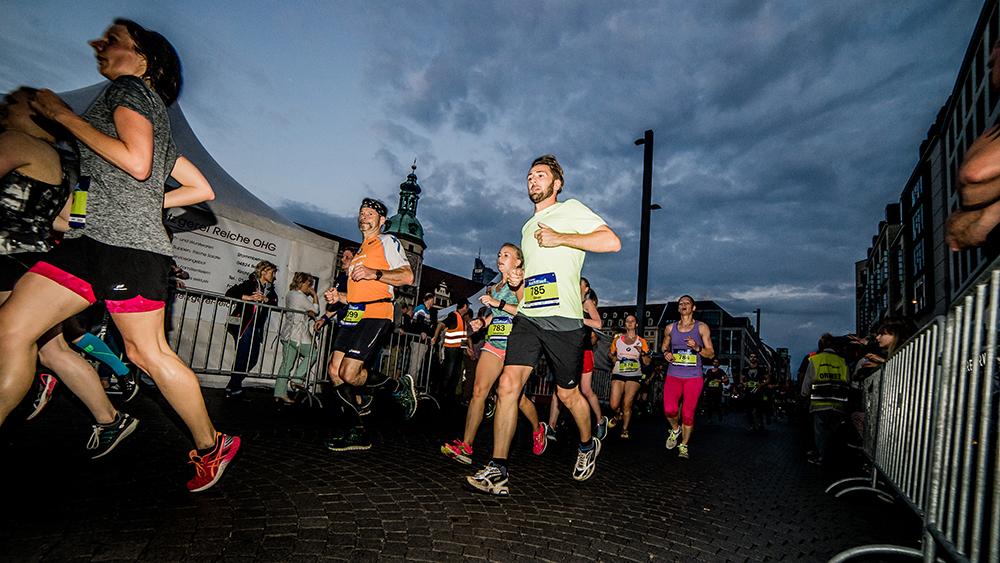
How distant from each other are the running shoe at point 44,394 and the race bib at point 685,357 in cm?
648

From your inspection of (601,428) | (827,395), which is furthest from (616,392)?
(827,395)

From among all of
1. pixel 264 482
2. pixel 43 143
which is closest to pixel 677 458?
pixel 264 482

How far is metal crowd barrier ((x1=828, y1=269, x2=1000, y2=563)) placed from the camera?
1616mm

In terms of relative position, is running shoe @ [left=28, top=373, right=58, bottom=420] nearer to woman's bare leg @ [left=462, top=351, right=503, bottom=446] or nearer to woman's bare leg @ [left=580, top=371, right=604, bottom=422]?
woman's bare leg @ [left=462, top=351, right=503, bottom=446]

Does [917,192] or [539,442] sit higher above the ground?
[917,192]

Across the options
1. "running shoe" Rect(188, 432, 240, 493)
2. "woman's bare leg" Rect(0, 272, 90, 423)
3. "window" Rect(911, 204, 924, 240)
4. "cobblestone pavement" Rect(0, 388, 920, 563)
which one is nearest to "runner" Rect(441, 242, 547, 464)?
"cobblestone pavement" Rect(0, 388, 920, 563)

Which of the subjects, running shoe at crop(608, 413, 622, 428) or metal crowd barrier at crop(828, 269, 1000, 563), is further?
running shoe at crop(608, 413, 622, 428)

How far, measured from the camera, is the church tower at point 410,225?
61281 mm

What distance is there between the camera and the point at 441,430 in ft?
19.3

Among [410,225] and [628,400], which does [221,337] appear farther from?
[410,225]

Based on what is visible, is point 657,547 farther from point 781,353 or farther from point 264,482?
point 781,353

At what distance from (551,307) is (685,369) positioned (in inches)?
148

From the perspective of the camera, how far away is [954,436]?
192cm

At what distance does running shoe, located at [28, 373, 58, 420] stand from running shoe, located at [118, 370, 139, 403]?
165 centimetres
